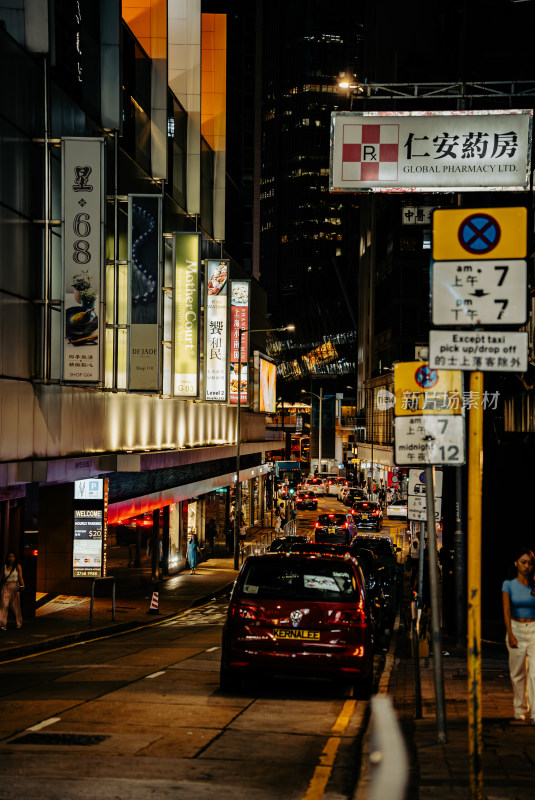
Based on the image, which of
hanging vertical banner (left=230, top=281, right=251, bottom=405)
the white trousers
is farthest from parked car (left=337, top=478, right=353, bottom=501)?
the white trousers

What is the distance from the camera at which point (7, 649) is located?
1833 centimetres

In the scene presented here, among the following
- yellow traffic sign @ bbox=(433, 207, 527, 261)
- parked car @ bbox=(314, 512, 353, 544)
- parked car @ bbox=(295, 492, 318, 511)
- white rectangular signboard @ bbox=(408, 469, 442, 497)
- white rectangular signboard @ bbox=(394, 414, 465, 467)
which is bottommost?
parked car @ bbox=(295, 492, 318, 511)

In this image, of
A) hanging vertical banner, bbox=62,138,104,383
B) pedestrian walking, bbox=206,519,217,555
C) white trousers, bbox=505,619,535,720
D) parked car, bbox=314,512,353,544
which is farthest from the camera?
pedestrian walking, bbox=206,519,217,555

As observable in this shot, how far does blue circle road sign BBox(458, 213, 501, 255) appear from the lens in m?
6.64

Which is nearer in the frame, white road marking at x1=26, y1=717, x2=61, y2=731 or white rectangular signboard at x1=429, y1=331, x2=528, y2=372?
white rectangular signboard at x1=429, y1=331, x2=528, y2=372

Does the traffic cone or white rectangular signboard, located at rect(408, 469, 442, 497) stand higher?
white rectangular signboard, located at rect(408, 469, 442, 497)

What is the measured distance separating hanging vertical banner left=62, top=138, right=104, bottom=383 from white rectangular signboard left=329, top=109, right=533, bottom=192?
1001cm

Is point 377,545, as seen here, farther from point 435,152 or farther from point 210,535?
point 435,152

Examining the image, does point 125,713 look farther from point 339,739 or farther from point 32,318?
point 32,318

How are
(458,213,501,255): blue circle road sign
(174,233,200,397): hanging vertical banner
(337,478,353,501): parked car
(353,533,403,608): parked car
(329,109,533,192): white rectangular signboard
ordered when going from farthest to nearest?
(337,478,353,501): parked car
(174,233,200,397): hanging vertical banner
(353,533,403,608): parked car
(329,109,533,192): white rectangular signboard
(458,213,501,255): blue circle road sign

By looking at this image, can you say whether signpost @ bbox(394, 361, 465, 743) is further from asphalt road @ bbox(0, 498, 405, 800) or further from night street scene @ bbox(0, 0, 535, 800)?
asphalt road @ bbox(0, 498, 405, 800)

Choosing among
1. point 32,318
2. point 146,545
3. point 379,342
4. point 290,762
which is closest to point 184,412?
point 146,545

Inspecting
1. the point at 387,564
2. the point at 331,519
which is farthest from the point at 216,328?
the point at 387,564

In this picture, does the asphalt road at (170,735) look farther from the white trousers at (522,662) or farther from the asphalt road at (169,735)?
the white trousers at (522,662)
